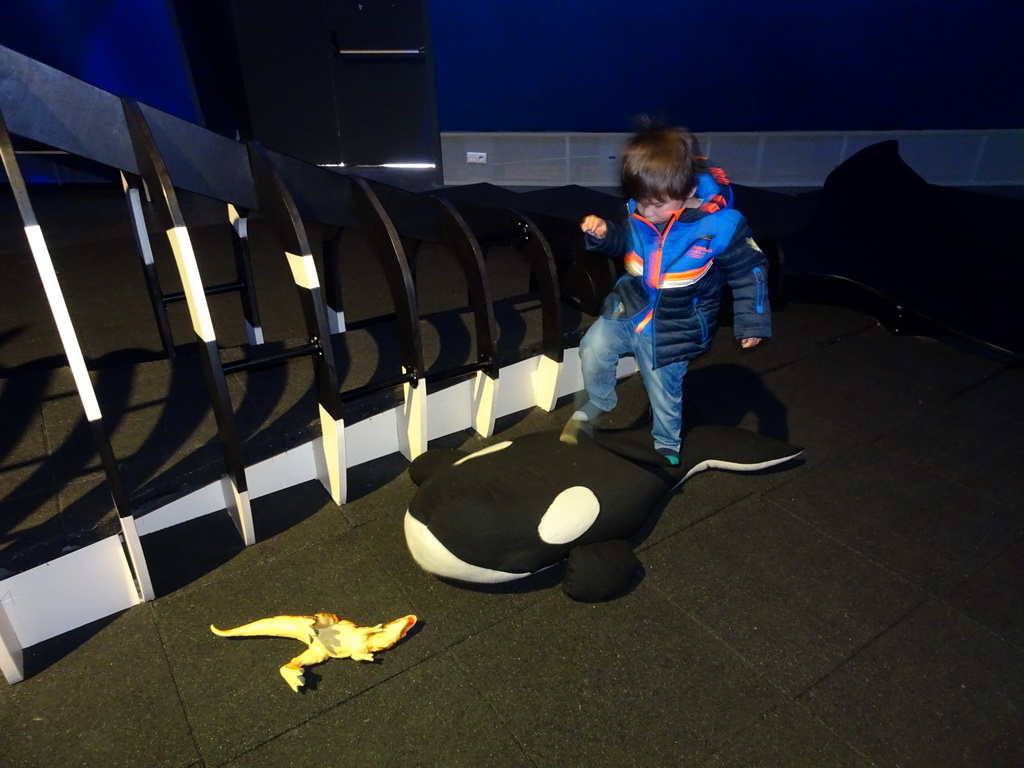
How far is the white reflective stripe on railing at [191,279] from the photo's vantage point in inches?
63.0

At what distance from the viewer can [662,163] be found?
5.46ft

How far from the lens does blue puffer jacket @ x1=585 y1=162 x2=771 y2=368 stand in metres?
1.83

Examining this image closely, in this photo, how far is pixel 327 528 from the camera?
198 cm

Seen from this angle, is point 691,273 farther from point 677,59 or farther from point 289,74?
Result: point 289,74

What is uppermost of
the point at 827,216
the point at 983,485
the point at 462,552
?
the point at 827,216

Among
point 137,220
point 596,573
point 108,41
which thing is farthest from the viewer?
point 108,41

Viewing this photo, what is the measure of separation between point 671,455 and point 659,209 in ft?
2.66

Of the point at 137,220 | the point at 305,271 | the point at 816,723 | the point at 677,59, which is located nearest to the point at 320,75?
the point at 677,59

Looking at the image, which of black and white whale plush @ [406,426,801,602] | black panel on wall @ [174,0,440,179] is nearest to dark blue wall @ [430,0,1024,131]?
black panel on wall @ [174,0,440,179]

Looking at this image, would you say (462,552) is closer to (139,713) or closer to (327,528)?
(327,528)

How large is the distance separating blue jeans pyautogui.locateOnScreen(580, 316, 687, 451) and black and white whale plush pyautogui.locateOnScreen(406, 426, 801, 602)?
0.13 metres

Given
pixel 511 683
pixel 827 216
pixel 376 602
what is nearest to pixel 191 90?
pixel 827 216

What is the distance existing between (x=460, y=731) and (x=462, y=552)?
0.43 metres

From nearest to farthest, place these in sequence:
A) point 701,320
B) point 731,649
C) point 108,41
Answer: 1. point 731,649
2. point 701,320
3. point 108,41
